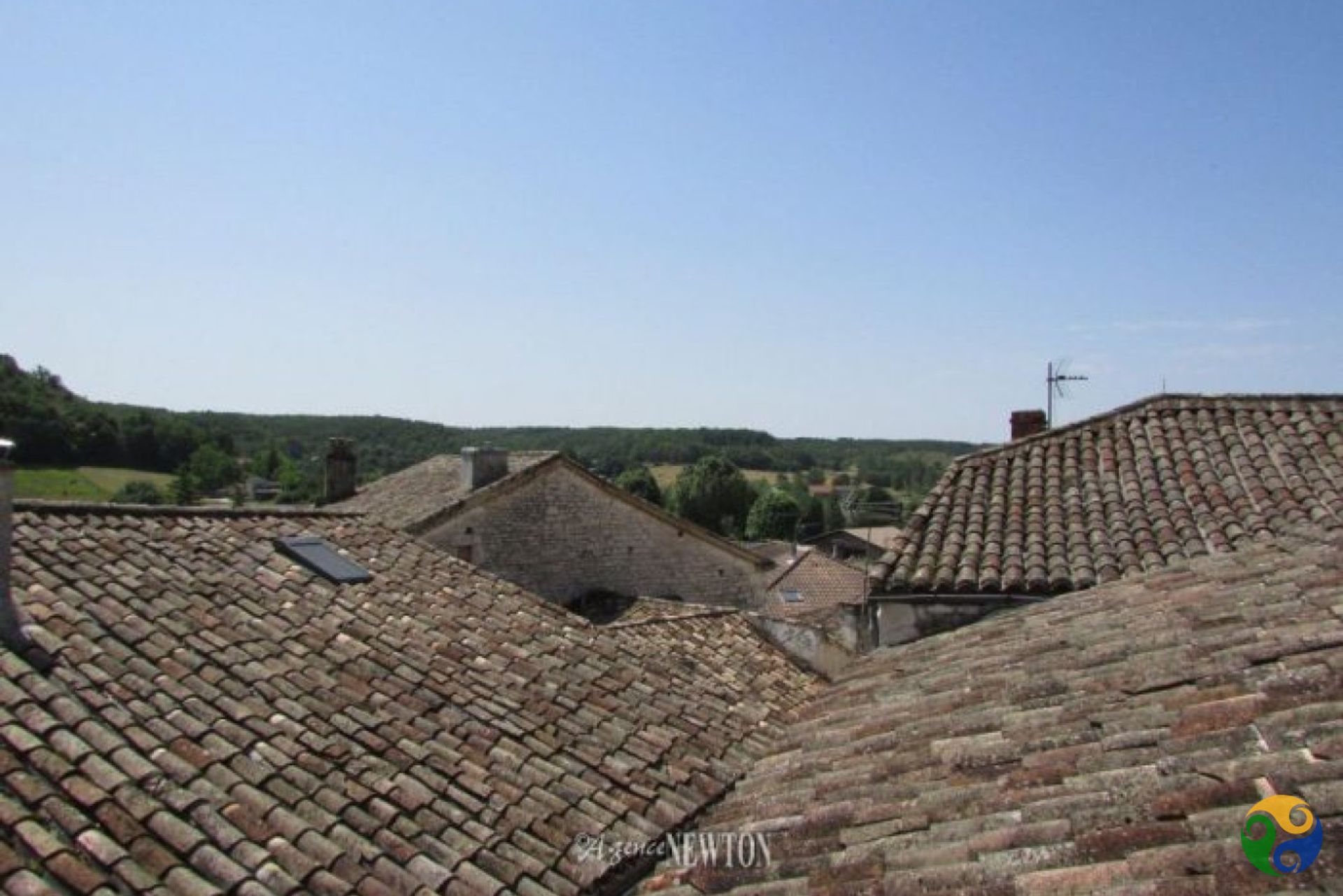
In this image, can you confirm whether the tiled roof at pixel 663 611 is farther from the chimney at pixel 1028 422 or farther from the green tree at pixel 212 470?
the green tree at pixel 212 470

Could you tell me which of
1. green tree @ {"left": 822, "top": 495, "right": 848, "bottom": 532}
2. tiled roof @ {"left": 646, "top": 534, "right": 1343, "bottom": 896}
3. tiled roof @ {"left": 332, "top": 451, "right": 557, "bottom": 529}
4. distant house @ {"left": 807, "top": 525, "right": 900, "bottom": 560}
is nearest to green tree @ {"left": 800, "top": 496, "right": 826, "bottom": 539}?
green tree @ {"left": 822, "top": 495, "right": 848, "bottom": 532}

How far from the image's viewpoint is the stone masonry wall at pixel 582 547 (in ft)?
58.9

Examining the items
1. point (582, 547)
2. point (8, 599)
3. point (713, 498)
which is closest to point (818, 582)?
point (582, 547)

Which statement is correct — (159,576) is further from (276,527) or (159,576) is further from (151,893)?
(151,893)

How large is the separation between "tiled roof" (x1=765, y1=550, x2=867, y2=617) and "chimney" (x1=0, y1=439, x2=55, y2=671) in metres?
22.8

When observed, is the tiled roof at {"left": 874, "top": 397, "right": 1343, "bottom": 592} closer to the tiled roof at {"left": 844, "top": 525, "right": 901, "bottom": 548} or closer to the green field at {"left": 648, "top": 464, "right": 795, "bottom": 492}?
the tiled roof at {"left": 844, "top": 525, "right": 901, "bottom": 548}

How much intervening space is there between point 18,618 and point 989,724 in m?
6.43

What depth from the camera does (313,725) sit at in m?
6.83

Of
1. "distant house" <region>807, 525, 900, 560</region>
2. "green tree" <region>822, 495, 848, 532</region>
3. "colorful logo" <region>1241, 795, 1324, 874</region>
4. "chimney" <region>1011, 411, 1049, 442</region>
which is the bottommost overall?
"distant house" <region>807, 525, 900, 560</region>

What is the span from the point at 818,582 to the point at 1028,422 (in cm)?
1891

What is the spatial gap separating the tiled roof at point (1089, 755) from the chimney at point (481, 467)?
12.0 meters

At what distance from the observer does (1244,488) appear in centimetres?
948

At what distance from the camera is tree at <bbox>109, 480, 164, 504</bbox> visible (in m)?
50.4

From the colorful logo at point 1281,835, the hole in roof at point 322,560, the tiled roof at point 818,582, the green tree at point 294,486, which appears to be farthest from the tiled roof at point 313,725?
the green tree at point 294,486
